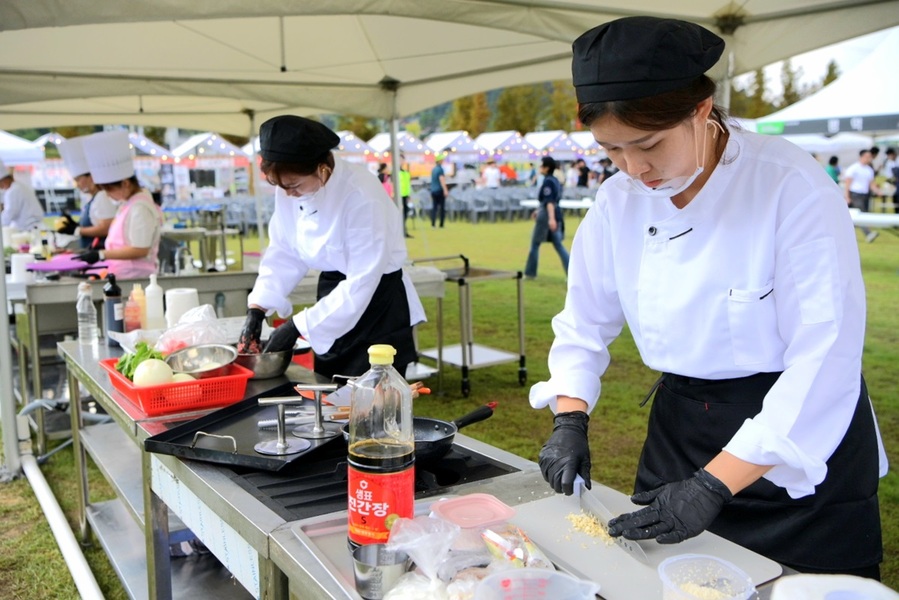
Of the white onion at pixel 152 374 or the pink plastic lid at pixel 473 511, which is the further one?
the white onion at pixel 152 374

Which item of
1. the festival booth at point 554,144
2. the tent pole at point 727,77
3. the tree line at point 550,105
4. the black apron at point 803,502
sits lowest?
the black apron at point 803,502

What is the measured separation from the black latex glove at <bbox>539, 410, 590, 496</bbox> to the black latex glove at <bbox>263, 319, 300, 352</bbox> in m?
1.23

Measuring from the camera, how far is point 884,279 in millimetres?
9781

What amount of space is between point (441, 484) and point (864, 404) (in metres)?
0.77

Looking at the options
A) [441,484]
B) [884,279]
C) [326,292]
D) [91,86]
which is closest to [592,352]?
[441,484]

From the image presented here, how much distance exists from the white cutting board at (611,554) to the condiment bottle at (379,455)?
0.72 feet

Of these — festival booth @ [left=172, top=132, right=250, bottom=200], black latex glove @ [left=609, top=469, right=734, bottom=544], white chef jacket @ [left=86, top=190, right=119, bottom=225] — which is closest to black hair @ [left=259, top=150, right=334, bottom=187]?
black latex glove @ [left=609, top=469, right=734, bottom=544]

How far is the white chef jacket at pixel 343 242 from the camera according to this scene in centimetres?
258

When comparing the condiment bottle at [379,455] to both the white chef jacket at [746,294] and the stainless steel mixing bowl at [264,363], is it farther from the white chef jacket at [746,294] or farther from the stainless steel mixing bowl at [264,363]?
the stainless steel mixing bowl at [264,363]

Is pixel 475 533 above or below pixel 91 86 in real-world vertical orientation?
below

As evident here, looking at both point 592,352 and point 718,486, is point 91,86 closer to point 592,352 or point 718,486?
point 592,352

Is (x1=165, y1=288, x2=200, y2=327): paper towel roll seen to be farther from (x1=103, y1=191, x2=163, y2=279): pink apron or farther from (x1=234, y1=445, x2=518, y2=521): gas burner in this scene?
(x1=103, y1=191, x2=163, y2=279): pink apron

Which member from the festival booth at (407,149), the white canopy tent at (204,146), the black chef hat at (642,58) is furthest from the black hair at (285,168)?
the festival booth at (407,149)

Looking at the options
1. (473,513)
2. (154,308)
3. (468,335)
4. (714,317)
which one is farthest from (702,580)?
(468,335)
